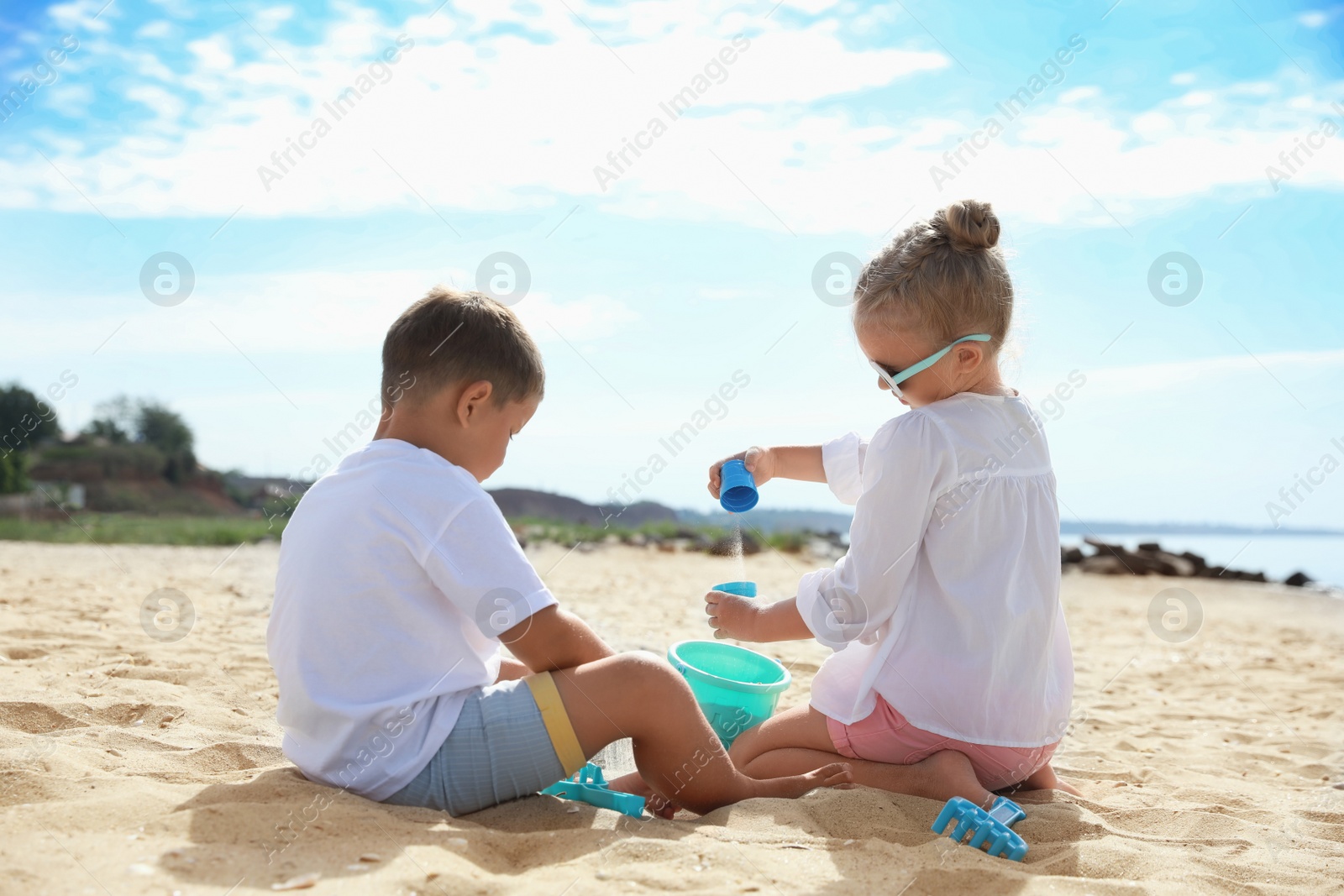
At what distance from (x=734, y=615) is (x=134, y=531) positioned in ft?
45.3

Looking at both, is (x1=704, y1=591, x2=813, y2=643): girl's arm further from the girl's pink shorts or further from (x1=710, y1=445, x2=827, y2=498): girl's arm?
(x1=710, y1=445, x2=827, y2=498): girl's arm

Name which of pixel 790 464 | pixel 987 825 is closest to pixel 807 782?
pixel 987 825

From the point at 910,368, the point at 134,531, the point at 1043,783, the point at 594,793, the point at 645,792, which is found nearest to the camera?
the point at 594,793

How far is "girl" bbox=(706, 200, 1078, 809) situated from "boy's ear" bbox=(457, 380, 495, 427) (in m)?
0.91

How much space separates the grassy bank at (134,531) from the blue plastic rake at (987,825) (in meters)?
12.6

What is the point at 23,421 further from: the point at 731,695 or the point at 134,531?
the point at 731,695

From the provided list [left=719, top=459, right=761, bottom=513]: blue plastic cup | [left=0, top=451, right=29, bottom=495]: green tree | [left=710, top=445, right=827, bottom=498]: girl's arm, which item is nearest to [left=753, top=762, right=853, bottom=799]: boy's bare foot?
[left=719, top=459, right=761, bottom=513]: blue plastic cup

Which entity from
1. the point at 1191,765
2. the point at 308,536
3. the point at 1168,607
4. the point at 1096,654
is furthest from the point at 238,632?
the point at 1168,607

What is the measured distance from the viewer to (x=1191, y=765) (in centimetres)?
347

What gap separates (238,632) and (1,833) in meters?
3.44

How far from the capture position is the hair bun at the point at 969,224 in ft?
8.57

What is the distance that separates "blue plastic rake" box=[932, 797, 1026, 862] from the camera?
2180 millimetres

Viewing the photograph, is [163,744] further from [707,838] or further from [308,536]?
[707,838]

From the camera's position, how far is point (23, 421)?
1802cm
